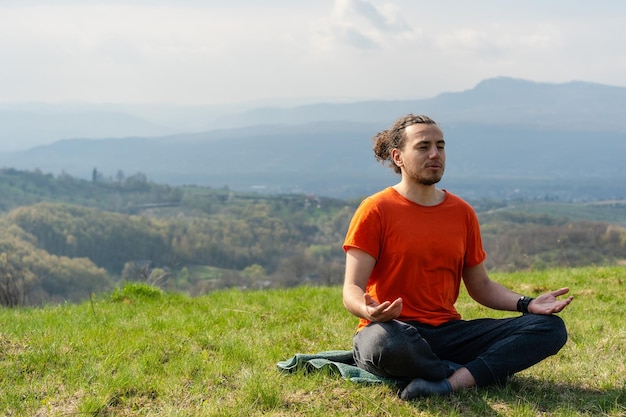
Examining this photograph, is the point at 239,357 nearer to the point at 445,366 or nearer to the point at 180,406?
the point at 180,406

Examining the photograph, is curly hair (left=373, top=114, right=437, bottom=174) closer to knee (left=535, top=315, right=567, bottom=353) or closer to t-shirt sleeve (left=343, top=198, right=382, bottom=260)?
t-shirt sleeve (left=343, top=198, right=382, bottom=260)

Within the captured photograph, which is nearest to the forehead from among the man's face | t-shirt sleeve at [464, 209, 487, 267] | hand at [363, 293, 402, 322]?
the man's face

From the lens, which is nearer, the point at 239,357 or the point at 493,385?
the point at 493,385

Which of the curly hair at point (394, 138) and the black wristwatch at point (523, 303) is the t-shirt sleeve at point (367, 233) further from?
the black wristwatch at point (523, 303)

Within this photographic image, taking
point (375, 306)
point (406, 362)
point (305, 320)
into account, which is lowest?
point (305, 320)

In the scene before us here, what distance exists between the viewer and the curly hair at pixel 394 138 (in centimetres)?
577

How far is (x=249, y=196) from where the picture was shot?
500 ft

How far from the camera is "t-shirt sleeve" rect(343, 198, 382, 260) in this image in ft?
18.0

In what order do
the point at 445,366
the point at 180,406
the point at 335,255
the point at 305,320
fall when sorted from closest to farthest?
the point at 180,406 → the point at 445,366 → the point at 305,320 → the point at 335,255

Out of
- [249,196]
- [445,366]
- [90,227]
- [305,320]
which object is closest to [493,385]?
[445,366]

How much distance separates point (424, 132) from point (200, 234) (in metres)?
97.1

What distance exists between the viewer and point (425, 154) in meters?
5.58

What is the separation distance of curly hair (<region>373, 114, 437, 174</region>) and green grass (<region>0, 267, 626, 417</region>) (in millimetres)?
1917

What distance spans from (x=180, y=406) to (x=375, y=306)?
5.22ft
